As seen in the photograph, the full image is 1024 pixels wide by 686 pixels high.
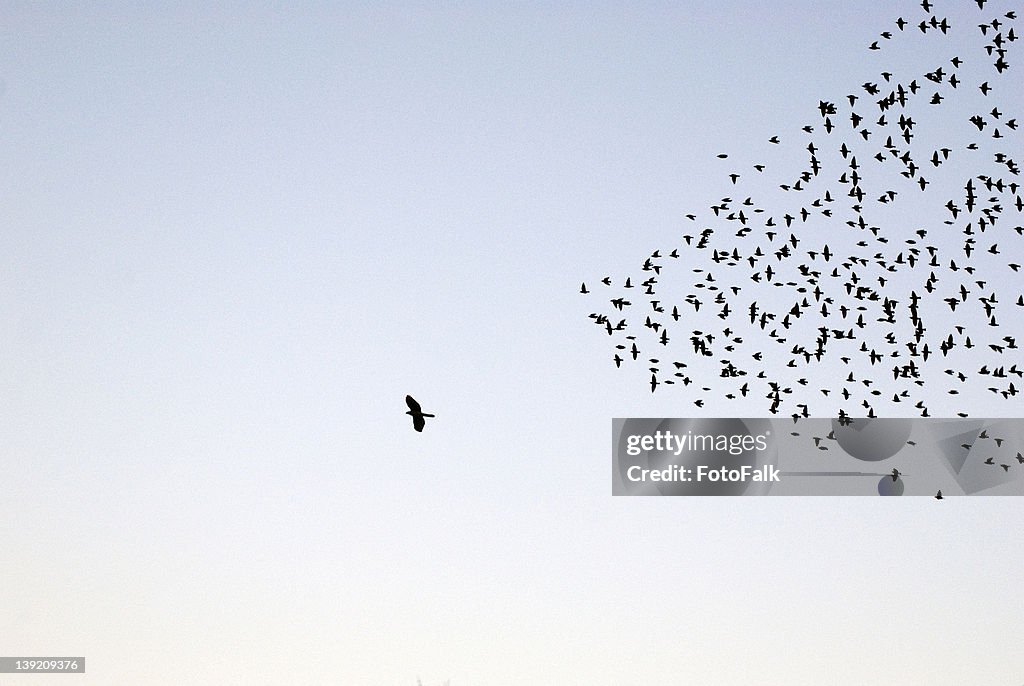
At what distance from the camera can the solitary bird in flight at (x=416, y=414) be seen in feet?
149

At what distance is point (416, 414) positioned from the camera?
45.5 meters

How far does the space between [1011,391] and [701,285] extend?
42.3ft

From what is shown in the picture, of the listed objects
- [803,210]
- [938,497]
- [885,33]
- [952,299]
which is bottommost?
[938,497]

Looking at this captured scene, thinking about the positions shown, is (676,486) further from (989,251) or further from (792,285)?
(989,251)

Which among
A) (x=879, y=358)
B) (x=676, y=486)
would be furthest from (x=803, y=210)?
(x=676, y=486)

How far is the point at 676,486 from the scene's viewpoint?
79.1 meters

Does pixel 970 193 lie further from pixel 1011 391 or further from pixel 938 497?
pixel 938 497

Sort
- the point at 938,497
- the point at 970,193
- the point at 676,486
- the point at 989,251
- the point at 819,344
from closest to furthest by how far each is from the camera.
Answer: the point at 989,251, the point at 970,193, the point at 819,344, the point at 938,497, the point at 676,486

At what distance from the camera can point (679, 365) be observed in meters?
54.4

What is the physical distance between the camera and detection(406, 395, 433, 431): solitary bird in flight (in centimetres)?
4538

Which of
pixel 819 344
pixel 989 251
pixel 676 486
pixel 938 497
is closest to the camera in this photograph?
pixel 989 251

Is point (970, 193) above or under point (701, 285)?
above

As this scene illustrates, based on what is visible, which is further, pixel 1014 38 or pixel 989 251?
pixel 1014 38

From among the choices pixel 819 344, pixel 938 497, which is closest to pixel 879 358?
pixel 819 344
